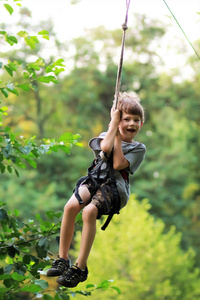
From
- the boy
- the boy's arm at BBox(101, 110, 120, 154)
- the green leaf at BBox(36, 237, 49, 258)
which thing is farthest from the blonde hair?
the green leaf at BBox(36, 237, 49, 258)

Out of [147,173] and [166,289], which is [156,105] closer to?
[147,173]

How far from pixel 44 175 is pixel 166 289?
19.1 feet

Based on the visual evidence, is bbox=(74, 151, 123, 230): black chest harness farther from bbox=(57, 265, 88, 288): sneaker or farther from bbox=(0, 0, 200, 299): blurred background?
bbox=(0, 0, 200, 299): blurred background

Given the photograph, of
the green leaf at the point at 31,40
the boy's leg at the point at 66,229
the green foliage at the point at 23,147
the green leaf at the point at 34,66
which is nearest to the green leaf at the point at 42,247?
the green foliage at the point at 23,147

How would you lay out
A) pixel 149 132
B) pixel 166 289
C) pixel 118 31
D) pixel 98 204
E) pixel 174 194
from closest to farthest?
pixel 98 204, pixel 166 289, pixel 174 194, pixel 149 132, pixel 118 31

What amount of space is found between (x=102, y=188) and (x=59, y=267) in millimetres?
377

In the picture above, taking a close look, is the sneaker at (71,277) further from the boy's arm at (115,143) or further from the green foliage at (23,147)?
the green foliage at (23,147)

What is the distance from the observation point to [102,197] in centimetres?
228

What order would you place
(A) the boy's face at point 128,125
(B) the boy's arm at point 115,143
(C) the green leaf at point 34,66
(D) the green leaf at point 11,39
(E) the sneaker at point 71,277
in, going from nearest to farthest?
(E) the sneaker at point 71,277 → (B) the boy's arm at point 115,143 → (A) the boy's face at point 128,125 → (D) the green leaf at point 11,39 → (C) the green leaf at point 34,66

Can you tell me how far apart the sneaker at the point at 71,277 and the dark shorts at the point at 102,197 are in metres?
0.25

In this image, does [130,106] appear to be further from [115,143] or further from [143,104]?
[143,104]

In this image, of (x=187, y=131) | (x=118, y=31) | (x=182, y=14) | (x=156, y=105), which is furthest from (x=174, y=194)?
(x=182, y=14)

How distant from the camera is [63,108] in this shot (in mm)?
19609

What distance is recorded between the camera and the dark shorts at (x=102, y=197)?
7.44ft
